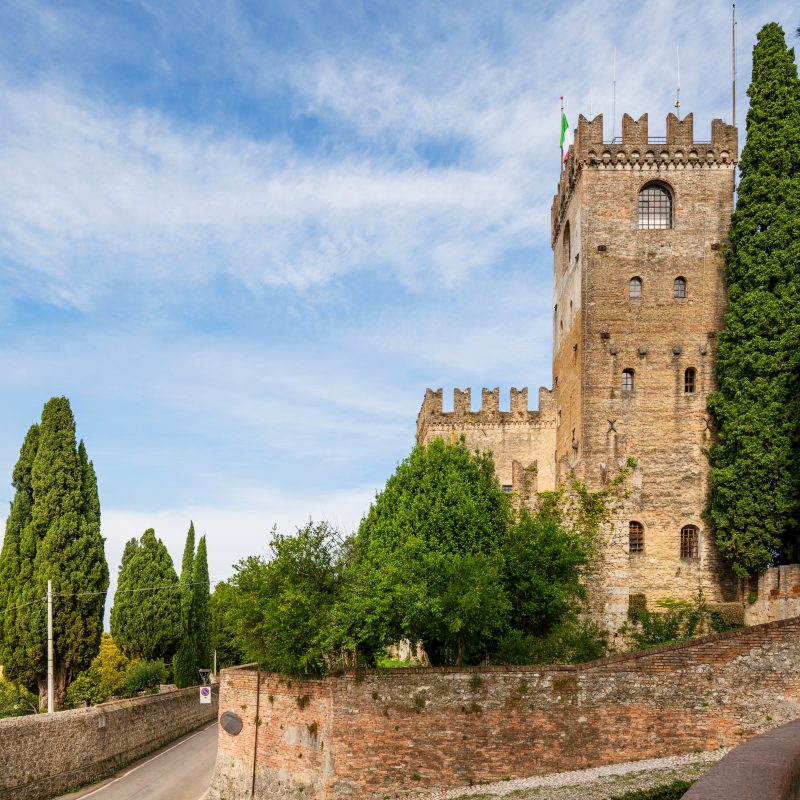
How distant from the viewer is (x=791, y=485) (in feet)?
99.5

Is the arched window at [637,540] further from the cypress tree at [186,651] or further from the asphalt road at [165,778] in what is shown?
the cypress tree at [186,651]

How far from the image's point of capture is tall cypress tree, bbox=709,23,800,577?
3088 centimetres

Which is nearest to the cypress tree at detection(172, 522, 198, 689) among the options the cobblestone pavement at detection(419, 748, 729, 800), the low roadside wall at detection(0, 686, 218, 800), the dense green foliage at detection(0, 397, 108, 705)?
the low roadside wall at detection(0, 686, 218, 800)

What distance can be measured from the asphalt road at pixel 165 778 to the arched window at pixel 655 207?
95.7 feet

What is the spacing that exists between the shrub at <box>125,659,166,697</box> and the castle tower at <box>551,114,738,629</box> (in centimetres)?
2306

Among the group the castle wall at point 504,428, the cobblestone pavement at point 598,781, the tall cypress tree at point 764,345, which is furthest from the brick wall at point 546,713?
the castle wall at point 504,428

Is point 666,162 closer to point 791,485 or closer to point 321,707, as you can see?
point 791,485

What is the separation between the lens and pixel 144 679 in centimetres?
4206

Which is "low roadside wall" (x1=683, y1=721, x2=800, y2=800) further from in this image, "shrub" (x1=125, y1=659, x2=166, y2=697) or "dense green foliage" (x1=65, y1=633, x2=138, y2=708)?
"shrub" (x1=125, y1=659, x2=166, y2=697)

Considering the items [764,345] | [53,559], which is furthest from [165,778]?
[764,345]

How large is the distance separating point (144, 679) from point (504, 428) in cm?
2240

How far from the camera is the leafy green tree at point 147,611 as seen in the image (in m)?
47.7

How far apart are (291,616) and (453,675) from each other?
4.64 metres

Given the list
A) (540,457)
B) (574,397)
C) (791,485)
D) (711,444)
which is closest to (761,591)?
(791,485)
